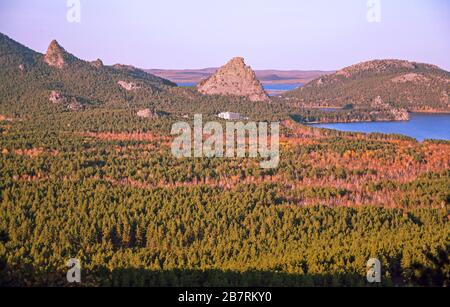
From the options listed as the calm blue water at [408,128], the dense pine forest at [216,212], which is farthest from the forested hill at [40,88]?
the calm blue water at [408,128]

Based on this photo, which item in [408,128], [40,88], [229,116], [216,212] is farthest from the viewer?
[408,128]

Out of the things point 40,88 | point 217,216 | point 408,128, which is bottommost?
point 217,216

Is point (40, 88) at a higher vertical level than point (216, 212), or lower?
higher

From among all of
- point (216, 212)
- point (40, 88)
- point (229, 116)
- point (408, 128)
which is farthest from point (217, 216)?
point (408, 128)

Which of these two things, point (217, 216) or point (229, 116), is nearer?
point (217, 216)

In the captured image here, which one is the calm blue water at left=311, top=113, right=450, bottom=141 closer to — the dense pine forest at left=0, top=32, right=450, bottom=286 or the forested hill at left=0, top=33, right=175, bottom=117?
the dense pine forest at left=0, top=32, right=450, bottom=286

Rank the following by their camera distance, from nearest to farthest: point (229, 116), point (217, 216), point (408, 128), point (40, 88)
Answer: point (217, 216) → point (229, 116) → point (40, 88) → point (408, 128)

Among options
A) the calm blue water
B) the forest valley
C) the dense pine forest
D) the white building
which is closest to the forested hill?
the dense pine forest

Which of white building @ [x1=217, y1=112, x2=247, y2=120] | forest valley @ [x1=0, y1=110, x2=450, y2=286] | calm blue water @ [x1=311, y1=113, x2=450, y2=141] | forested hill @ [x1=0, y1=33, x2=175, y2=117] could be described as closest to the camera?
forest valley @ [x1=0, y1=110, x2=450, y2=286]

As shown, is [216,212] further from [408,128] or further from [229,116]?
[408,128]
